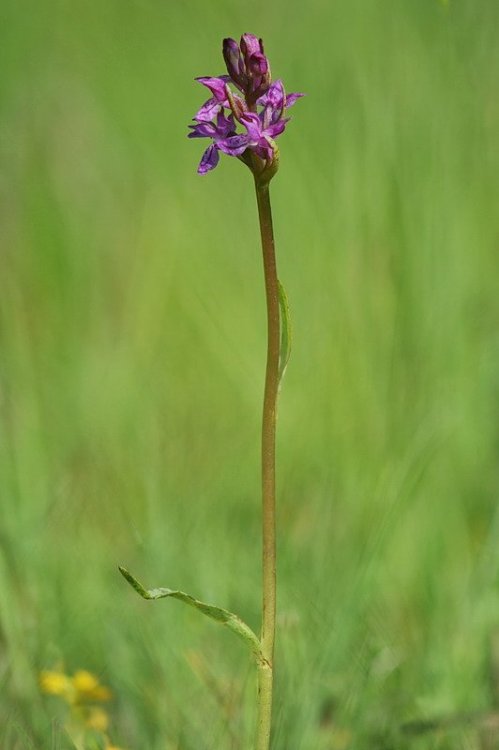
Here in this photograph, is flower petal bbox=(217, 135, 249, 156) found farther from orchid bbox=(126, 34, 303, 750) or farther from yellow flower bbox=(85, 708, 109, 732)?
yellow flower bbox=(85, 708, 109, 732)

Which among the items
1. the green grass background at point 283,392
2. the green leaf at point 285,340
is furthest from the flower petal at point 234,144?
the green grass background at point 283,392

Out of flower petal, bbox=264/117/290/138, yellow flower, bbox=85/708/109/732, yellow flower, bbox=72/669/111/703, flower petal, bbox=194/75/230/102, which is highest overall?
flower petal, bbox=194/75/230/102

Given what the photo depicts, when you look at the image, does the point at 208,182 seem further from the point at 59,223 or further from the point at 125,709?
the point at 125,709

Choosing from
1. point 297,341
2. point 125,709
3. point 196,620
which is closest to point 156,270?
point 297,341

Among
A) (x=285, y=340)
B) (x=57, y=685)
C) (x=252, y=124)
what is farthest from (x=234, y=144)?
(x=57, y=685)

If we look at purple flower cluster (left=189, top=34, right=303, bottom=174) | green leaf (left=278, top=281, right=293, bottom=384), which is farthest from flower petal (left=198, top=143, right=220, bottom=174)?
green leaf (left=278, top=281, right=293, bottom=384)

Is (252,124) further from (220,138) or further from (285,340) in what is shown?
(285,340)

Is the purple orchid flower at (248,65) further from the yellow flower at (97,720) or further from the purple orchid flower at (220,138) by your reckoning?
the yellow flower at (97,720)
